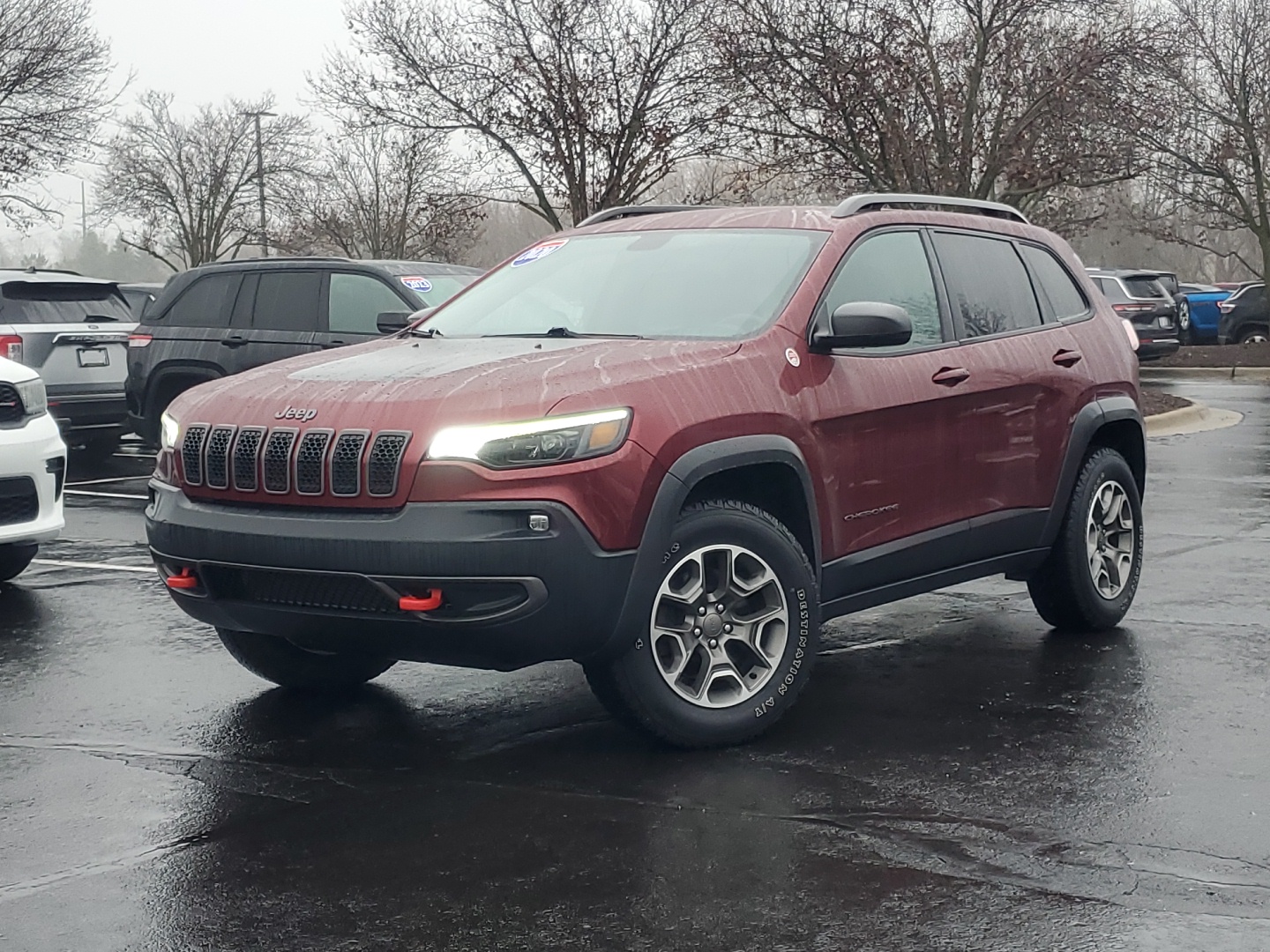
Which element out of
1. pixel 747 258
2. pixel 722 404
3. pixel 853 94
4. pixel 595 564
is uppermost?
pixel 853 94

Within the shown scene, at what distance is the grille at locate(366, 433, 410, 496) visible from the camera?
472cm

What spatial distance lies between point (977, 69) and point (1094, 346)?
1481cm

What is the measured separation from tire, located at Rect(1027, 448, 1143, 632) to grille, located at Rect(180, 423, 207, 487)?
11.4 feet

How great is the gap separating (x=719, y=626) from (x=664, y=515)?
46cm

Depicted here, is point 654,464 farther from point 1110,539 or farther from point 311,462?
point 1110,539

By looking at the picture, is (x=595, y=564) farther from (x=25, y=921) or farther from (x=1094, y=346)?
(x=1094, y=346)

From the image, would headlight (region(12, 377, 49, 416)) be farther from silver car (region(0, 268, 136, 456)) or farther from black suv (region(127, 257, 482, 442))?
silver car (region(0, 268, 136, 456))

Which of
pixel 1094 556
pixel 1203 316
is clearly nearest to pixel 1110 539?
pixel 1094 556

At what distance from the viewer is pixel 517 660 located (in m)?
4.82

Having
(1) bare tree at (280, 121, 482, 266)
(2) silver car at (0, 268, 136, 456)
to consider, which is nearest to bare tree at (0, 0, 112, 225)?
(1) bare tree at (280, 121, 482, 266)

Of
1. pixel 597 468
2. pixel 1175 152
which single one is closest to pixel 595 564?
pixel 597 468

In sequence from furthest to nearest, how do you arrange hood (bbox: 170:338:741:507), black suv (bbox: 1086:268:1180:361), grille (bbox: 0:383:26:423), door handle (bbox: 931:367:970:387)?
black suv (bbox: 1086:268:1180:361)
grille (bbox: 0:383:26:423)
door handle (bbox: 931:367:970:387)
hood (bbox: 170:338:741:507)

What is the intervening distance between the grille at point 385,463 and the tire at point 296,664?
47.6 inches

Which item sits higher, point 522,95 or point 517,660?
point 522,95
